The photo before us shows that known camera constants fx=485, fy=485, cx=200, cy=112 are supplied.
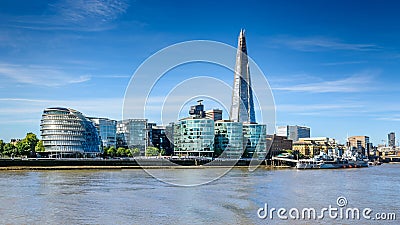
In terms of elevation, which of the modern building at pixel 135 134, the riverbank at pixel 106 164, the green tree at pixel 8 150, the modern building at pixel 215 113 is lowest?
the riverbank at pixel 106 164

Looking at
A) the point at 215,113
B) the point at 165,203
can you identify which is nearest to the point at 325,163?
the point at 215,113

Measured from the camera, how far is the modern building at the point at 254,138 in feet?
372

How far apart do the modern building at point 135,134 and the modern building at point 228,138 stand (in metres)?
17.2

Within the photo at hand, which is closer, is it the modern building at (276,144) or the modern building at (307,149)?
the modern building at (276,144)

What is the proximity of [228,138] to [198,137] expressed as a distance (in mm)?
9506

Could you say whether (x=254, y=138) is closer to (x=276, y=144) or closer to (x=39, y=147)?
(x=276, y=144)

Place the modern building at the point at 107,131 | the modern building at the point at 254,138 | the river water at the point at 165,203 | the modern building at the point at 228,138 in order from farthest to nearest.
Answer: the modern building at the point at 107,131 < the modern building at the point at 254,138 < the modern building at the point at 228,138 < the river water at the point at 165,203

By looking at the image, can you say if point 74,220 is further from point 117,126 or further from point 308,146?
point 308,146

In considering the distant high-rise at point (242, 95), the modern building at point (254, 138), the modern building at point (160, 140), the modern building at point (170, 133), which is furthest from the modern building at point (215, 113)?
the modern building at point (254, 138)

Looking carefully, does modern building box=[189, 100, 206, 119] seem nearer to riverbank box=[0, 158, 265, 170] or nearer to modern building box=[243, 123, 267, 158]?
modern building box=[243, 123, 267, 158]

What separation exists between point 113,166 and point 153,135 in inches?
2090

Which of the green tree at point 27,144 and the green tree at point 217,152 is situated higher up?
the green tree at point 27,144

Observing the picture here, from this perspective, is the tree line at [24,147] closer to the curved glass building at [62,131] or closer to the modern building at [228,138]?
the curved glass building at [62,131]

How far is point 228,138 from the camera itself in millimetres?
113062
